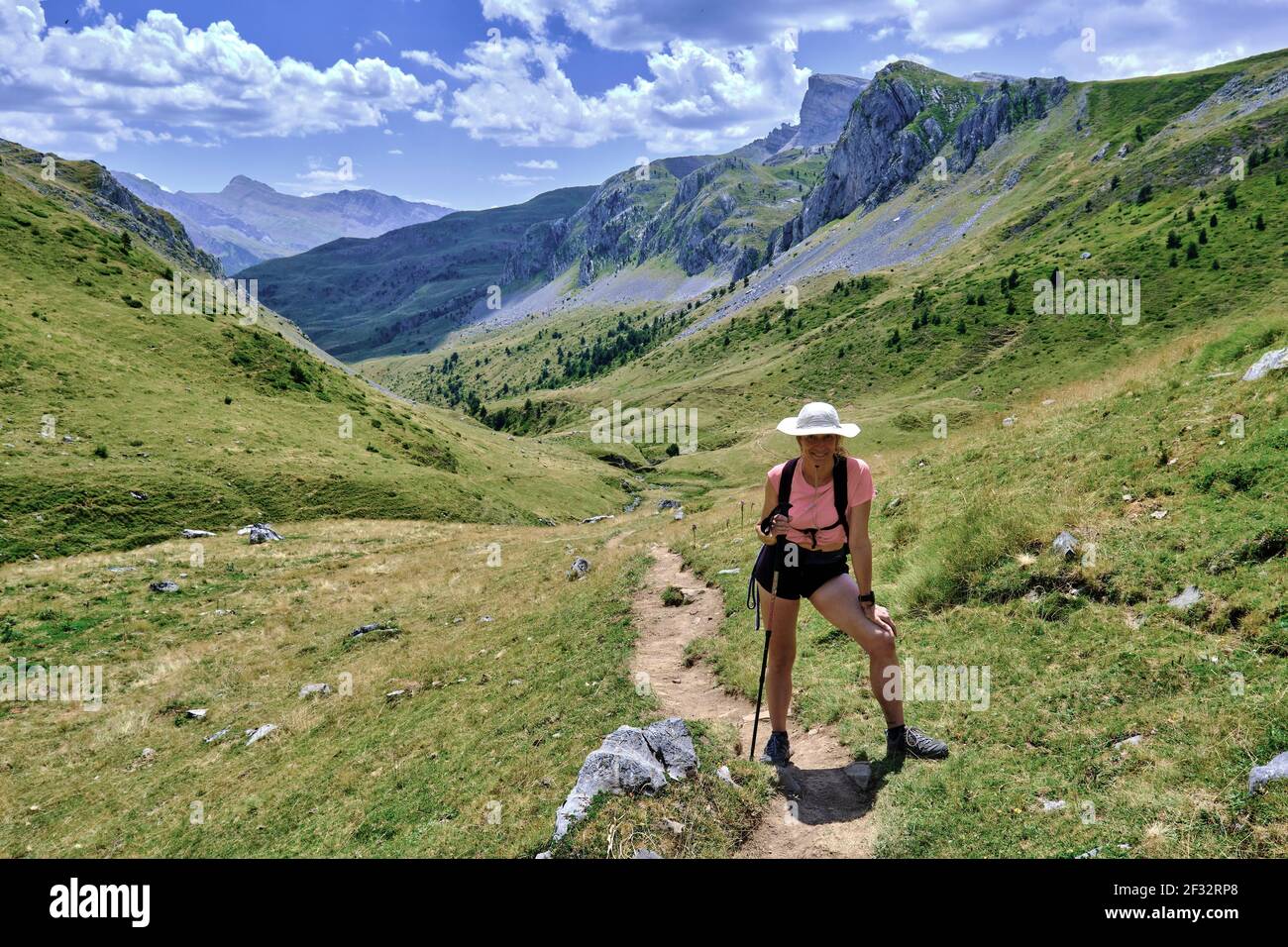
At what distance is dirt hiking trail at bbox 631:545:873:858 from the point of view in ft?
24.2

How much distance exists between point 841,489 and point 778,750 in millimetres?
3817

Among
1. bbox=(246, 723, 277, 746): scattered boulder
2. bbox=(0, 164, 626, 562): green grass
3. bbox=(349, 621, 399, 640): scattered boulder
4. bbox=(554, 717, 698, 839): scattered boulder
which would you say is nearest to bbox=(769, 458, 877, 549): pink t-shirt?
bbox=(554, 717, 698, 839): scattered boulder

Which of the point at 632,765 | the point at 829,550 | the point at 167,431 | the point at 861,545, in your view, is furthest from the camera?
the point at 167,431

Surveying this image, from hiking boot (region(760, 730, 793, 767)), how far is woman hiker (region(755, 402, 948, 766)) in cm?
1

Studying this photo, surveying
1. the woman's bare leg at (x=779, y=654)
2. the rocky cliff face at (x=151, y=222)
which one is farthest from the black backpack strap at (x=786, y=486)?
the rocky cliff face at (x=151, y=222)

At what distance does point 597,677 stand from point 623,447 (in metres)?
110

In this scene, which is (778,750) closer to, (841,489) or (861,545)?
(861,545)

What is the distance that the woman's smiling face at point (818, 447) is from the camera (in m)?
8.10

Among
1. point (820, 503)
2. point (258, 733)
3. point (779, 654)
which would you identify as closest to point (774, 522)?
point (820, 503)

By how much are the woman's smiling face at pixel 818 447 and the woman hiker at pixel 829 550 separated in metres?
0.01

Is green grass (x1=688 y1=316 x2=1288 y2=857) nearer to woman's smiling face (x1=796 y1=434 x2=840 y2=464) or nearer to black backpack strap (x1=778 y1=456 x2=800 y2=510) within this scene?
black backpack strap (x1=778 y1=456 x2=800 y2=510)

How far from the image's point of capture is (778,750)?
352 inches

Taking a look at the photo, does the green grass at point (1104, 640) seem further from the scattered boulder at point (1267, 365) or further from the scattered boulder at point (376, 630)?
the scattered boulder at point (376, 630)
